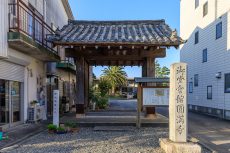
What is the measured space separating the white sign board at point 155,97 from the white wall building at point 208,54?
8118mm

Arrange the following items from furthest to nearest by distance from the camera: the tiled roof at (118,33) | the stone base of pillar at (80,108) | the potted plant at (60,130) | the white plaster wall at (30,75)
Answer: the stone base of pillar at (80,108)
the white plaster wall at (30,75)
the tiled roof at (118,33)
the potted plant at (60,130)

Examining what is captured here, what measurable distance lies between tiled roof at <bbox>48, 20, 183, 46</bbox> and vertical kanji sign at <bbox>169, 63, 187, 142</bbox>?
4.06m

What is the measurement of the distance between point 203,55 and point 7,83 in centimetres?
1645

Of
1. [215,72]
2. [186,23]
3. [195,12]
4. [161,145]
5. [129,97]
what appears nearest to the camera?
[161,145]

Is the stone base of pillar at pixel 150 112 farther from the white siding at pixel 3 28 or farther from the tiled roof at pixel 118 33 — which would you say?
the white siding at pixel 3 28

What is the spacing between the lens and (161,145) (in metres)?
8.66

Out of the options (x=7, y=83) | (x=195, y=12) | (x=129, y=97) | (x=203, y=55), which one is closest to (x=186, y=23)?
(x=195, y=12)

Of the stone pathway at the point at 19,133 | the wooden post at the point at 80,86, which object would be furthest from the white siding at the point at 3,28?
the wooden post at the point at 80,86

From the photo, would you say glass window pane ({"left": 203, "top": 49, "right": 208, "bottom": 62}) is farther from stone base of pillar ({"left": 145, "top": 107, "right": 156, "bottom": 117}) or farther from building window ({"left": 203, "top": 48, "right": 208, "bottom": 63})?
stone base of pillar ({"left": 145, "top": 107, "right": 156, "bottom": 117})

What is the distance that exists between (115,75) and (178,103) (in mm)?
56230

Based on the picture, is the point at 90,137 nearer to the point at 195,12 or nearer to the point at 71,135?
the point at 71,135

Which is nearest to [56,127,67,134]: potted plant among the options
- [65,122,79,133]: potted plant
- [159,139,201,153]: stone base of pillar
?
[65,122,79,133]: potted plant

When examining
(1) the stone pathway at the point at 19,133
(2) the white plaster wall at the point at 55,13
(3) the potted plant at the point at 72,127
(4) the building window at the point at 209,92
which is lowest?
(1) the stone pathway at the point at 19,133

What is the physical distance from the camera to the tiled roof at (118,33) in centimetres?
1233
